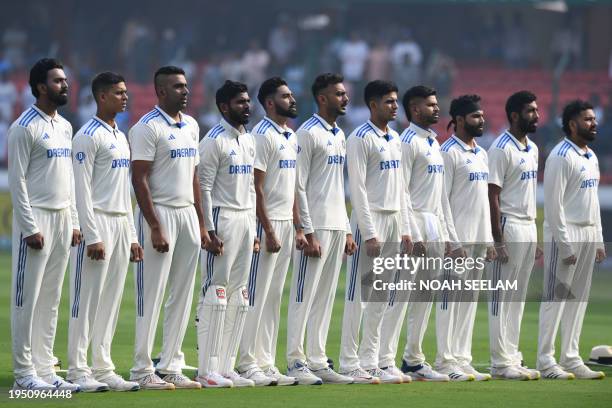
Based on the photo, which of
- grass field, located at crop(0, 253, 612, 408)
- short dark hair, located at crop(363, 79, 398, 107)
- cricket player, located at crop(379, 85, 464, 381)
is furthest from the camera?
cricket player, located at crop(379, 85, 464, 381)

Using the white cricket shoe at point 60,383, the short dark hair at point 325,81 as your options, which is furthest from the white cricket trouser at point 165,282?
the short dark hair at point 325,81

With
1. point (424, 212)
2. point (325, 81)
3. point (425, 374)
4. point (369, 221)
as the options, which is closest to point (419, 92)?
point (325, 81)

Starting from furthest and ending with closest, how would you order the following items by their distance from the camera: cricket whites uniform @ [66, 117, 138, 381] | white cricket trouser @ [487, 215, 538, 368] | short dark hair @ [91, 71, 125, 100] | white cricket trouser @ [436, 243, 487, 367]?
white cricket trouser @ [487, 215, 538, 368], white cricket trouser @ [436, 243, 487, 367], short dark hair @ [91, 71, 125, 100], cricket whites uniform @ [66, 117, 138, 381]

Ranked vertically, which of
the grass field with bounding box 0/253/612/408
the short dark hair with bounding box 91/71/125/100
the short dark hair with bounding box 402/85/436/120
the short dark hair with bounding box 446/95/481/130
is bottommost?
the grass field with bounding box 0/253/612/408

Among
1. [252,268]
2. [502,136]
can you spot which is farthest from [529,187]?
[252,268]

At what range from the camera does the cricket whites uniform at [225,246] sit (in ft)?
35.6

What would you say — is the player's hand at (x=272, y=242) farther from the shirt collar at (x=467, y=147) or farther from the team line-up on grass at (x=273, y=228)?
the shirt collar at (x=467, y=147)

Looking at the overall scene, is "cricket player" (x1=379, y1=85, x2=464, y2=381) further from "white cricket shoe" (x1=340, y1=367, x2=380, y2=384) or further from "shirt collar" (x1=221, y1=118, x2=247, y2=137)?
"shirt collar" (x1=221, y1=118, x2=247, y2=137)

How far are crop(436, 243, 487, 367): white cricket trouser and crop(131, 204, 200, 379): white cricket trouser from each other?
2438mm

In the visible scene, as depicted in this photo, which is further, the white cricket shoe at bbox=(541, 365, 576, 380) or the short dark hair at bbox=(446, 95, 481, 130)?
the short dark hair at bbox=(446, 95, 481, 130)

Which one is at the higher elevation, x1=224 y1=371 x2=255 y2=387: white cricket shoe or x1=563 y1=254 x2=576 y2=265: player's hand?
x1=563 y1=254 x2=576 y2=265: player's hand

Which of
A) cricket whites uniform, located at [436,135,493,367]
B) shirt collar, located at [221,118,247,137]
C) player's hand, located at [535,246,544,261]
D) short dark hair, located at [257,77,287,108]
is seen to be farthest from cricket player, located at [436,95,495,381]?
shirt collar, located at [221,118,247,137]

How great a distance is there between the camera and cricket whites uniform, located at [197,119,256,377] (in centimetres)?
1085

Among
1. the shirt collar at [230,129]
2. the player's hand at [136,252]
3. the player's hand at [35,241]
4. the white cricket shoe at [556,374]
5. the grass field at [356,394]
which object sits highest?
the shirt collar at [230,129]
